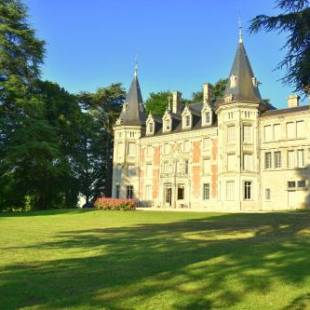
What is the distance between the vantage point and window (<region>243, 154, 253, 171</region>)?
40.5m

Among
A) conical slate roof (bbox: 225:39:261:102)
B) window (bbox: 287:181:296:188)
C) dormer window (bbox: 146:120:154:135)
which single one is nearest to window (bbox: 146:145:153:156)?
dormer window (bbox: 146:120:154:135)

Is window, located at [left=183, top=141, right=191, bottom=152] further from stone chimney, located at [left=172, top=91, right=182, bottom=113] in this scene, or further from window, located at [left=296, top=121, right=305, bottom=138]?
window, located at [left=296, top=121, right=305, bottom=138]

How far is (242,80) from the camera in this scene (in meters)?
42.2

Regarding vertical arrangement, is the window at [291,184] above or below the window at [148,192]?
above

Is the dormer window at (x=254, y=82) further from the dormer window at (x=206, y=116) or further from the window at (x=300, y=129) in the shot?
the window at (x=300, y=129)

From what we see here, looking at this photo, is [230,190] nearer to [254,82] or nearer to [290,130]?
[290,130]

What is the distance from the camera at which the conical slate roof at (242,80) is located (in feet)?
136

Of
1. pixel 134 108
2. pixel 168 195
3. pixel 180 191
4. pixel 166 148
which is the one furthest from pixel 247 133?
pixel 134 108

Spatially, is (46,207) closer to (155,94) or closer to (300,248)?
(155,94)

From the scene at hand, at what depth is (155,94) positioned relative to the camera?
60219mm

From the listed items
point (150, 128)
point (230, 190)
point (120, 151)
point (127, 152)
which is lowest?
point (230, 190)

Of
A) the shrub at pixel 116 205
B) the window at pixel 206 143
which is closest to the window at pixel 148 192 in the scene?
the window at pixel 206 143

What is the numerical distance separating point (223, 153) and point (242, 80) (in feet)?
23.4

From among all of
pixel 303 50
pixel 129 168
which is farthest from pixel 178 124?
pixel 303 50
